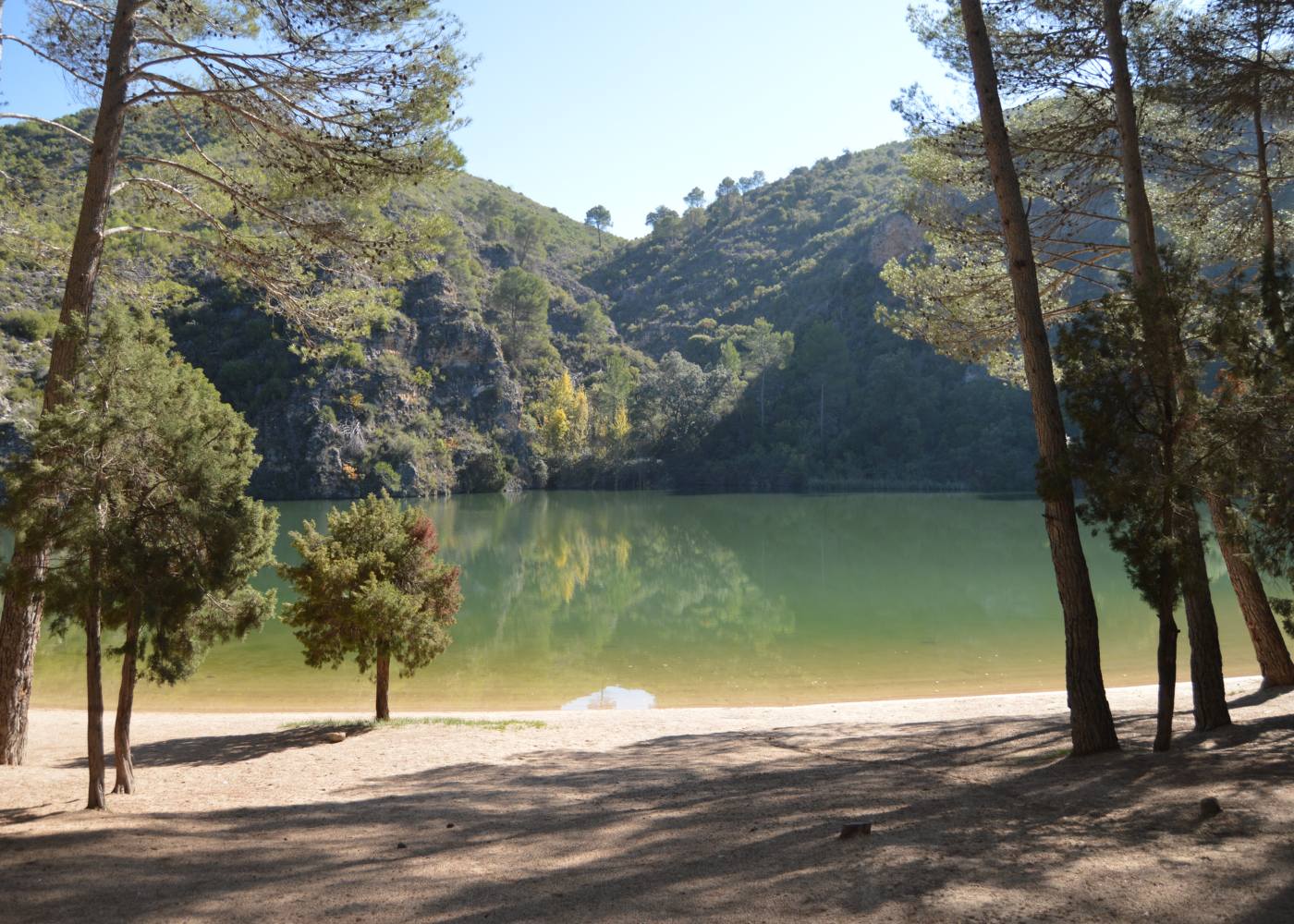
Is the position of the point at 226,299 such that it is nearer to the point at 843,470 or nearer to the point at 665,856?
the point at 843,470

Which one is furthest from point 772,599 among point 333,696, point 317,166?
point 317,166

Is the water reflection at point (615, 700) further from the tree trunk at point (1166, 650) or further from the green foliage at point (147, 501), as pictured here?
the tree trunk at point (1166, 650)

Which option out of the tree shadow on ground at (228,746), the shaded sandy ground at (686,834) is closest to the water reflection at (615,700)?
the tree shadow on ground at (228,746)

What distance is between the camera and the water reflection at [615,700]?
1293 cm

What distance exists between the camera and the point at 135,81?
24.8ft

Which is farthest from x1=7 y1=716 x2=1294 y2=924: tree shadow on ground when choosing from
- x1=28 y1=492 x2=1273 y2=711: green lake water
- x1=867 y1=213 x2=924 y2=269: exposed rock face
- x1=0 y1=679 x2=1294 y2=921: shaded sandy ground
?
x1=867 y1=213 x2=924 y2=269: exposed rock face

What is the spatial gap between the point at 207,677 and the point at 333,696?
2609 mm

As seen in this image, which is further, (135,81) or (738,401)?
(738,401)

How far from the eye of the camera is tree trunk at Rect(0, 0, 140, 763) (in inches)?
240

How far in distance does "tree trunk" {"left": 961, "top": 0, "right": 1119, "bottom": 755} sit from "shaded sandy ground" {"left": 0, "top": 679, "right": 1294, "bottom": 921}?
377 mm

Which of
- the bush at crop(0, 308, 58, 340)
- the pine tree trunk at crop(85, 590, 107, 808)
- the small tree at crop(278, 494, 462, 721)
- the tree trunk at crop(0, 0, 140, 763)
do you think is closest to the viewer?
the pine tree trunk at crop(85, 590, 107, 808)

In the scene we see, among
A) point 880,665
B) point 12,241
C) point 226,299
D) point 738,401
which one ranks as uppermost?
point 226,299

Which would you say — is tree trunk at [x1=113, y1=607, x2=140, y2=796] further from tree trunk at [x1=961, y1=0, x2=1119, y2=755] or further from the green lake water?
tree trunk at [x1=961, y1=0, x2=1119, y2=755]

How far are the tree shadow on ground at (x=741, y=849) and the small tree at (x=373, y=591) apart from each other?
3.05 m
